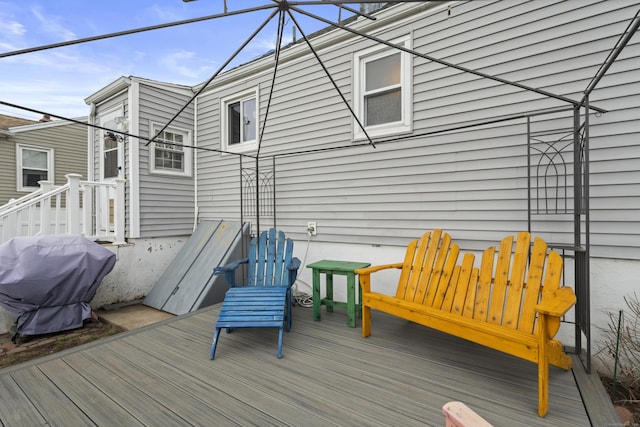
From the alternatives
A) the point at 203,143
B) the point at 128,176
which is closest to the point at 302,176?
the point at 203,143

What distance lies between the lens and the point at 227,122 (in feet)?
18.8

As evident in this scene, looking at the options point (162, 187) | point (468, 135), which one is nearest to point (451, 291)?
point (468, 135)

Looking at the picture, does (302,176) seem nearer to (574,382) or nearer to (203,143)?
(203,143)

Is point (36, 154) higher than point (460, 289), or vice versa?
point (36, 154)

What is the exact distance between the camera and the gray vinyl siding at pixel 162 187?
536 centimetres

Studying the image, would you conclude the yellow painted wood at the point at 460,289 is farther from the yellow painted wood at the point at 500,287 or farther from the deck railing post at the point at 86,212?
the deck railing post at the point at 86,212

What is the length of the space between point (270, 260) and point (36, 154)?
9706 millimetres

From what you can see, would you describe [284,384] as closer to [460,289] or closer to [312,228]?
[460,289]

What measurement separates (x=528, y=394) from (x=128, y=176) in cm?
600

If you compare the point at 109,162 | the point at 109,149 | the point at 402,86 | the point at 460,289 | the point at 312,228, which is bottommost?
the point at 460,289

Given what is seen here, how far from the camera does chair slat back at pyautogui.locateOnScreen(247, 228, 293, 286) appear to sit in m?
3.59

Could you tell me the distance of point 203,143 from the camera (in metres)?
6.02

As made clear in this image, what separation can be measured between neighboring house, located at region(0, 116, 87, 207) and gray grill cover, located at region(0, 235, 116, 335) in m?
7.01

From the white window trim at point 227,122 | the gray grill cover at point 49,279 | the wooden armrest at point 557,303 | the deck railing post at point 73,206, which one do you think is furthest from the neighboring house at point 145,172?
the wooden armrest at point 557,303
